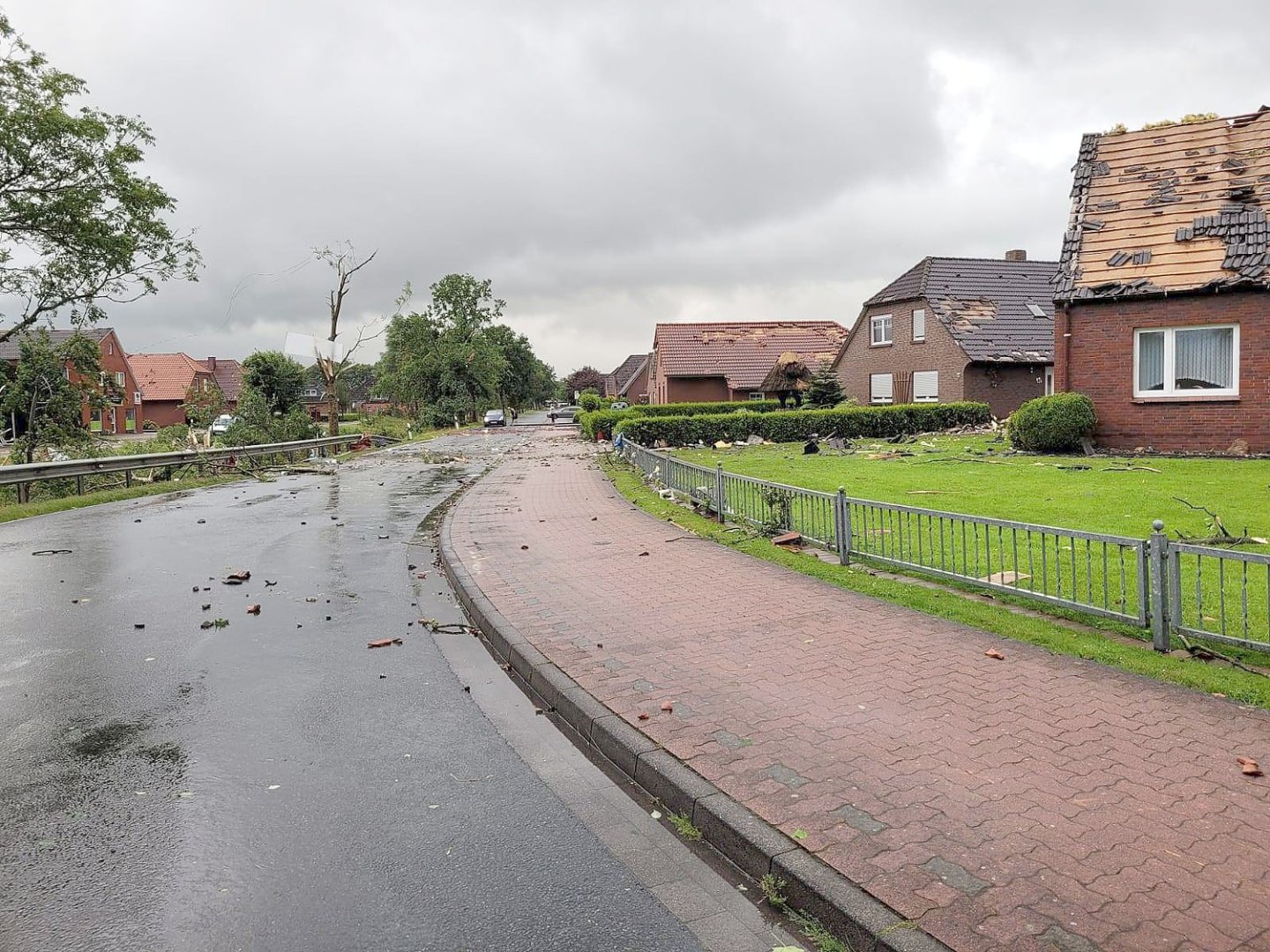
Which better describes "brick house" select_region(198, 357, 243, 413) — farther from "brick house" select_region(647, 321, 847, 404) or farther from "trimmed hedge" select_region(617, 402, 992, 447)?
"trimmed hedge" select_region(617, 402, 992, 447)

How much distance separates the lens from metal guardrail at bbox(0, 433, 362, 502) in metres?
17.5

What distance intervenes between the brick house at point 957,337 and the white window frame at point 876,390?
0.17 feet

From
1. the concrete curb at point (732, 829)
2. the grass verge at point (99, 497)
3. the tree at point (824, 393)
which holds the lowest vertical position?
the concrete curb at point (732, 829)

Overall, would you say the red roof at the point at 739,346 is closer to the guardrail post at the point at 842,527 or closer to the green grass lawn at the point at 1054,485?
the green grass lawn at the point at 1054,485

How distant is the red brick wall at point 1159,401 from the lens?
17938 mm

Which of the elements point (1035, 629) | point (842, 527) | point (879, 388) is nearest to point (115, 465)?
point (842, 527)

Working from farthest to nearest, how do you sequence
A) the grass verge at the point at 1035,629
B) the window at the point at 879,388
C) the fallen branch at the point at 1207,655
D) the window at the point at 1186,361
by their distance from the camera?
the window at the point at 879,388
the window at the point at 1186,361
the fallen branch at the point at 1207,655
the grass verge at the point at 1035,629

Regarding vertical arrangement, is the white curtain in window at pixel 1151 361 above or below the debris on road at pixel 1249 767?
above

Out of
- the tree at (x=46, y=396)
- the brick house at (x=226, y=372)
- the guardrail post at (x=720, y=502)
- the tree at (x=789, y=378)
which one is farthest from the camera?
the brick house at (x=226, y=372)

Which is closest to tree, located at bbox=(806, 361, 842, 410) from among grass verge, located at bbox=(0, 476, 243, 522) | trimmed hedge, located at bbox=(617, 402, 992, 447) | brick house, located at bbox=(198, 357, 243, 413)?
trimmed hedge, located at bbox=(617, 402, 992, 447)

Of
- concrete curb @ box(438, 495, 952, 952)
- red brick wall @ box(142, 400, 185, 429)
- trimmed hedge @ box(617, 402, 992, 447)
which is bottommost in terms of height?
concrete curb @ box(438, 495, 952, 952)

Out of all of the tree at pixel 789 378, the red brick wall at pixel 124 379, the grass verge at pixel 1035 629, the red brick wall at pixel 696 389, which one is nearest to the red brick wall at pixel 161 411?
the red brick wall at pixel 124 379

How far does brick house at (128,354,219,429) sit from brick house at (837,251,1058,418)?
68.6 meters

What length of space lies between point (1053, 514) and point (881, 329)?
1312 inches
